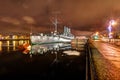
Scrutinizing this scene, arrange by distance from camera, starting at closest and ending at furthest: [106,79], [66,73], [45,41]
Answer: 1. [106,79]
2. [66,73]
3. [45,41]

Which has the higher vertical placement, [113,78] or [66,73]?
[113,78]

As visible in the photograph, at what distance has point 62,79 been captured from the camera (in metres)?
18.6

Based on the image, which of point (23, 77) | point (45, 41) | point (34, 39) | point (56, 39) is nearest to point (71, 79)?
point (23, 77)

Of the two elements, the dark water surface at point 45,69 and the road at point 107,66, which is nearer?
the road at point 107,66

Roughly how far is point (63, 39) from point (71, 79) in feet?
484

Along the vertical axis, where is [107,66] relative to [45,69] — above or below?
above

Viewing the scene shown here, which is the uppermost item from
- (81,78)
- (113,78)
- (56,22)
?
(56,22)

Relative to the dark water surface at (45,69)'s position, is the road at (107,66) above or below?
above

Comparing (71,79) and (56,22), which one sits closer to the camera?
(71,79)

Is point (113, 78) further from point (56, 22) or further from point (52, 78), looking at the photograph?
point (56, 22)

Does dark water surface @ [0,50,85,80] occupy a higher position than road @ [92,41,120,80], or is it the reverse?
road @ [92,41,120,80]

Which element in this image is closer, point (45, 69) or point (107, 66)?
point (107, 66)

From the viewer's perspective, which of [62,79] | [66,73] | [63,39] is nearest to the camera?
[62,79]

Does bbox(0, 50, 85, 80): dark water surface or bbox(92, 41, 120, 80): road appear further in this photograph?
bbox(0, 50, 85, 80): dark water surface
